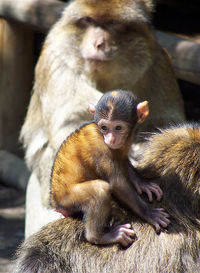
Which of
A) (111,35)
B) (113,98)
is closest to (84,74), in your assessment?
(111,35)

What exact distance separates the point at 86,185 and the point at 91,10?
2.82m

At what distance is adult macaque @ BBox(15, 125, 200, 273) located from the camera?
357cm

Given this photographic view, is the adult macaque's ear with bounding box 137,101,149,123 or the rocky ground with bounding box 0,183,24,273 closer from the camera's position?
the adult macaque's ear with bounding box 137,101,149,123

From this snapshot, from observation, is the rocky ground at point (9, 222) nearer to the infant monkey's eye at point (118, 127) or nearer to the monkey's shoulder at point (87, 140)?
the monkey's shoulder at point (87, 140)

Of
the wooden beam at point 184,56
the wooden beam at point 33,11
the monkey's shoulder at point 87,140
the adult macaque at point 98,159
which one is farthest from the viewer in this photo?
the wooden beam at point 33,11

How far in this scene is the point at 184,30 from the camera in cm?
1066

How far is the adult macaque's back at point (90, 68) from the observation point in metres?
6.27

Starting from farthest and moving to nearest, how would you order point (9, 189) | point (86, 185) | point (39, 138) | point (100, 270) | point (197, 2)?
point (197, 2) → point (9, 189) → point (39, 138) → point (86, 185) → point (100, 270)

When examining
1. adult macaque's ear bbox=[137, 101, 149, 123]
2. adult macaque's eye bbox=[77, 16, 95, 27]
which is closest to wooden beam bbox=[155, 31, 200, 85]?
adult macaque's eye bbox=[77, 16, 95, 27]

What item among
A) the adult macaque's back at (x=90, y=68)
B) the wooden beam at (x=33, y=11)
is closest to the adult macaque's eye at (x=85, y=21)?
the adult macaque's back at (x=90, y=68)

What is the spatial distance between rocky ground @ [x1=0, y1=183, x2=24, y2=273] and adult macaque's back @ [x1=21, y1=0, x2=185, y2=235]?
2.35 ft

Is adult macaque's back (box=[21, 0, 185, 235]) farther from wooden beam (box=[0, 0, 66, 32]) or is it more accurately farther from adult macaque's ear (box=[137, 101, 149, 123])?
adult macaque's ear (box=[137, 101, 149, 123])

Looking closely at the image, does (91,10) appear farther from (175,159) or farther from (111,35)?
(175,159)

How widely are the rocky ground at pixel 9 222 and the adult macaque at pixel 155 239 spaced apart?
3.21 meters
